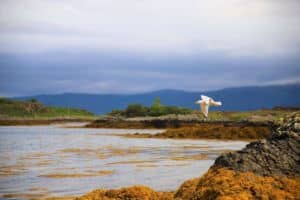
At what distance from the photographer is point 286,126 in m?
10.1

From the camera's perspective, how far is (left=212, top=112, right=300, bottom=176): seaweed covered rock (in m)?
9.14

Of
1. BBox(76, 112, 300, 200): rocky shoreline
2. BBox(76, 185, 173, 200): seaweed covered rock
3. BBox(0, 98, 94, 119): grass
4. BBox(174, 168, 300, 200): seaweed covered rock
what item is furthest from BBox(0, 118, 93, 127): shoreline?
BBox(174, 168, 300, 200): seaweed covered rock

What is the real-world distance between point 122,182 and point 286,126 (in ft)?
16.8

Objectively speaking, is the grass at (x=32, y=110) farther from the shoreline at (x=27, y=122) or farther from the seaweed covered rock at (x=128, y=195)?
the seaweed covered rock at (x=128, y=195)

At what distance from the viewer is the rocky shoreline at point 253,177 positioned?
27.5 feet

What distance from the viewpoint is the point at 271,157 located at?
927 cm

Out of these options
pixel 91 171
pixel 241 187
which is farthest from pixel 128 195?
pixel 91 171

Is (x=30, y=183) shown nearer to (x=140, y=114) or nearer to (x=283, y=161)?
(x=283, y=161)

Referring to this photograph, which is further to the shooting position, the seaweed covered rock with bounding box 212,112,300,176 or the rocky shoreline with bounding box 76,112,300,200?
the seaweed covered rock with bounding box 212,112,300,176

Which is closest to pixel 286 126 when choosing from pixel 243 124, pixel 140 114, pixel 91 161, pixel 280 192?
pixel 280 192

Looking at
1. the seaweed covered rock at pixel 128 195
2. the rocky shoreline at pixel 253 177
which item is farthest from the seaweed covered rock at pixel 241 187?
the seaweed covered rock at pixel 128 195

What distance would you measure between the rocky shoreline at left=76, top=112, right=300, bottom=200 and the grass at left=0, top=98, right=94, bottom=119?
96440 mm

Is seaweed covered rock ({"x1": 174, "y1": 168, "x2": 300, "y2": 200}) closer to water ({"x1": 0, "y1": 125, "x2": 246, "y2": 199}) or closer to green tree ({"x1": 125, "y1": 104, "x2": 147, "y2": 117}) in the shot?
water ({"x1": 0, "y1": 125, "x2": 246, "y2": 199})

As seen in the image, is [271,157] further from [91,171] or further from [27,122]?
[27,122]
